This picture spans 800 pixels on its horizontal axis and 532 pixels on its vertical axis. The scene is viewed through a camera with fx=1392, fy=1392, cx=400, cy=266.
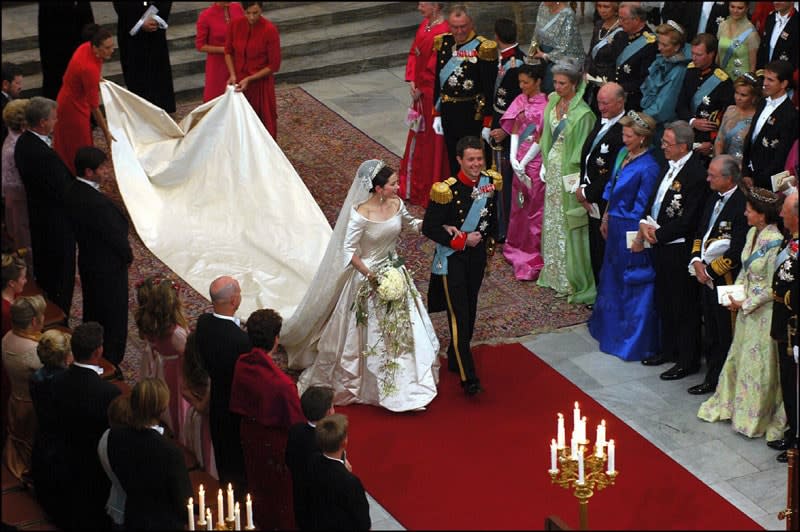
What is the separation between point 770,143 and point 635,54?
5.77 ft

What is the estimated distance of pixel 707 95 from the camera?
379 inches

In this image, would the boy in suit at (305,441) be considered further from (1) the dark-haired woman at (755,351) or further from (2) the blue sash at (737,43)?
(2) the blue sash at (737,43)

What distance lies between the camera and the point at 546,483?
7727mm

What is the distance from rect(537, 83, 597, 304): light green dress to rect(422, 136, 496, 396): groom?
4.41 feet

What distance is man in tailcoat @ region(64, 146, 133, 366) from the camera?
27.0 feet

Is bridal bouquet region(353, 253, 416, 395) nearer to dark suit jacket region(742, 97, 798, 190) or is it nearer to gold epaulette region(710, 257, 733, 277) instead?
gold epaulette region(710, 257, 733, 277)

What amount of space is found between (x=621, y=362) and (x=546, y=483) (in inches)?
63.8

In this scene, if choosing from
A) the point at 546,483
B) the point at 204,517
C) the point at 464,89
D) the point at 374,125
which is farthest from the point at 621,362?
the point at 374,125

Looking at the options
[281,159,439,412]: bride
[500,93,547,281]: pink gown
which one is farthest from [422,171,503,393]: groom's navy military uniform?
[500,93,547,281]: pink gown

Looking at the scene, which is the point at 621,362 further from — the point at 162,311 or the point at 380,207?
the point at 162,311

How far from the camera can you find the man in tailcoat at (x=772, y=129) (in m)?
8.86

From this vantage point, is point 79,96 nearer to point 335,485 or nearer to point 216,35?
point 216,35

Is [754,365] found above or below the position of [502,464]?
above

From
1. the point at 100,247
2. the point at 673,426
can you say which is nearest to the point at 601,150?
the point at 673,426
